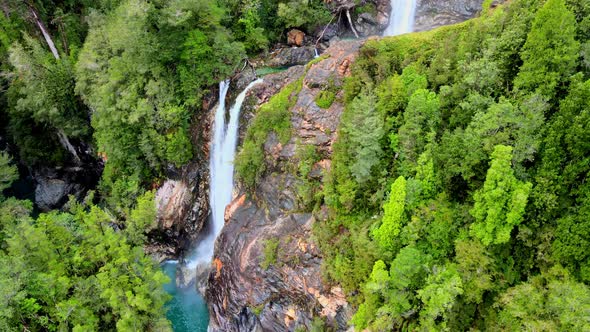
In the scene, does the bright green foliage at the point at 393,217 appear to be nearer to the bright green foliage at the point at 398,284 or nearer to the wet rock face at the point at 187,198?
the bright green foliage at the point at 398,284

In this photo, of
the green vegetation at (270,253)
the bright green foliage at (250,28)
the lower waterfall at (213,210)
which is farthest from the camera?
the bright green foliage at (250,28)

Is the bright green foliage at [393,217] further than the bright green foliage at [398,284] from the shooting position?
Yes

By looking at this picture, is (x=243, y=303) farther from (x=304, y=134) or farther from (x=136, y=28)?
(x=136, y=28)

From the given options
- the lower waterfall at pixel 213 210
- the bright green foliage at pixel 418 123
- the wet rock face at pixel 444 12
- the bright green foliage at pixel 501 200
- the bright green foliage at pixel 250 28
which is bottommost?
the lower waterfall at pixel 213 210

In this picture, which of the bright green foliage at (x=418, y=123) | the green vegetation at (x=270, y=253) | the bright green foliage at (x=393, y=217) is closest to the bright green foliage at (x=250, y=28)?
the green vegetation at (x=270, y=253)

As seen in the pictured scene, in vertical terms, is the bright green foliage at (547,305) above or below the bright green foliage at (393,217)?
below

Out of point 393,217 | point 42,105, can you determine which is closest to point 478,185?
point 393,217

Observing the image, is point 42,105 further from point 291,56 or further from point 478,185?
point 478,185
